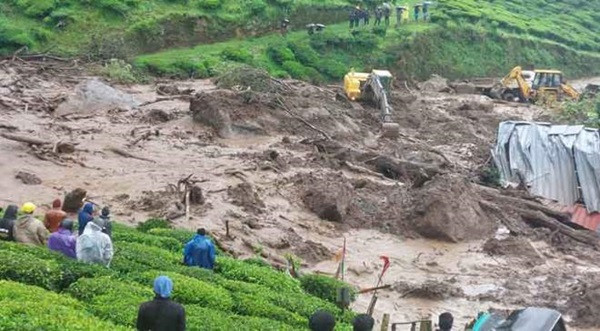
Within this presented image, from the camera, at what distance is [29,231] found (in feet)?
51.7

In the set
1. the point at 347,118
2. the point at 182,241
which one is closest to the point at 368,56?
the point at 347,118

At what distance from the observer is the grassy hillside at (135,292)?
37.9 ft

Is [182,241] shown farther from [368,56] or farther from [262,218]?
[368,56]

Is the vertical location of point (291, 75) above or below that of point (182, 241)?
below

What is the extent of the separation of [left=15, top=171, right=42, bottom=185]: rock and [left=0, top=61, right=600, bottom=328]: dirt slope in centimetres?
29

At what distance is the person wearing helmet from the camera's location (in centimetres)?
1573

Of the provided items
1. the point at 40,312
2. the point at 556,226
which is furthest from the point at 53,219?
the point at 556,226

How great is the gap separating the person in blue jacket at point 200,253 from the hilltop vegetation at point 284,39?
31.1 meters

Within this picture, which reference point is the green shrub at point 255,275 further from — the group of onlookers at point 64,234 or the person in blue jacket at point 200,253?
the group of onlookers at point 64,234

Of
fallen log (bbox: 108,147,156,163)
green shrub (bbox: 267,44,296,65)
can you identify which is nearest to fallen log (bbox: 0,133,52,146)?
fallen log (bbox: 108,147,156,163)

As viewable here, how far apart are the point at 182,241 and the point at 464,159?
1925 cm

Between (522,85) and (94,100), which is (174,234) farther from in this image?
(522,85)

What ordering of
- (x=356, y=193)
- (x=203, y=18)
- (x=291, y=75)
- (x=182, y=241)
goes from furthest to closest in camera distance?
1. (x=203, y=18)
2. (x=291, y=75)
3. (x=356, y=193)
4. (x=182, y=241)

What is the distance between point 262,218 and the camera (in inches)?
989
